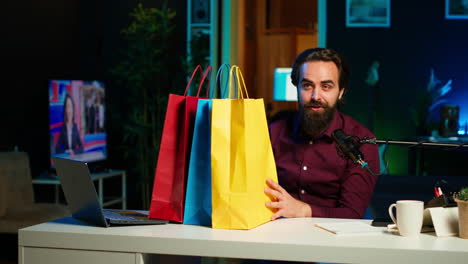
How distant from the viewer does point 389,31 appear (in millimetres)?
6738

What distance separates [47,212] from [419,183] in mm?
2622

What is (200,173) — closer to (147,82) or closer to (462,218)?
(462,218)

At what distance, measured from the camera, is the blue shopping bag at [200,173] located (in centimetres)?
163

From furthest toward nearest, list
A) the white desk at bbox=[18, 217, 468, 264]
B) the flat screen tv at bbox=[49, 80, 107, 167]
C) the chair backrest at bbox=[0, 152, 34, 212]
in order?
1. the flat screen tv at bbox=[49, 80, 107, 167]
2. the chair backrest at bbox=[0, 152, 34, 212]
3. the white desk at bbox=[18, 217, 468, 264]

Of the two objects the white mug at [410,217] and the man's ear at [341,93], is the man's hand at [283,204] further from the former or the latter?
the man's ear at [341,93]

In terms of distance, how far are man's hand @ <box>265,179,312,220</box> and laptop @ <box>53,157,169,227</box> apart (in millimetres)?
311

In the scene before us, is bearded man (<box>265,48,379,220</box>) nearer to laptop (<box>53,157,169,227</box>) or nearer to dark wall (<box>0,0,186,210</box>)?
laptop (<box>53,157,169,227</box>)

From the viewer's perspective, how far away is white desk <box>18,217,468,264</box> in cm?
139

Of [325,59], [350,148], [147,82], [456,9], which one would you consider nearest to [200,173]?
[350,148]

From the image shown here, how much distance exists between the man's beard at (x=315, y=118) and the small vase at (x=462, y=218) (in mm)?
774

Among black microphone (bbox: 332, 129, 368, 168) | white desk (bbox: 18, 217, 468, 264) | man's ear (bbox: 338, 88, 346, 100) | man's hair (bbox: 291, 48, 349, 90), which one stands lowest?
white desk (bbox: 18, 217, 468, 264)

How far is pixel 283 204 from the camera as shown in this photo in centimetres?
171

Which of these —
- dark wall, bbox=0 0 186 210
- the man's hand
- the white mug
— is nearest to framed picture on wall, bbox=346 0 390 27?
dark wall, bbox=0 0 186 210

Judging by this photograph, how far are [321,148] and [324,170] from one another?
0.33 feet
